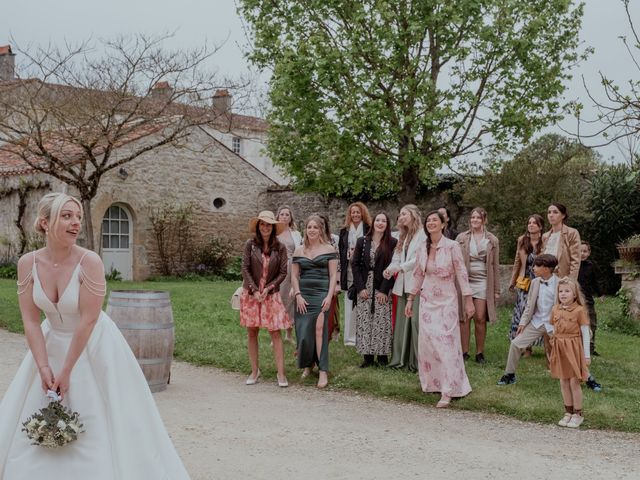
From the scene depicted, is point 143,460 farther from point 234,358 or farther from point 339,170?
point 339,170

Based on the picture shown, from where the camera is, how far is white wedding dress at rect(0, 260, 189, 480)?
3.84m

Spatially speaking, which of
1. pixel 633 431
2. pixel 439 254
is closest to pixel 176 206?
pixel 439 254

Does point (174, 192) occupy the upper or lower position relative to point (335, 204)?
upper

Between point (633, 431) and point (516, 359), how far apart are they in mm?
1670

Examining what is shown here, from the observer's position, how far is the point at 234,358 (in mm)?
9656

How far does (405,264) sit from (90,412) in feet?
17.5

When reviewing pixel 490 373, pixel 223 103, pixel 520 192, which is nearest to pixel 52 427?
pixel 490 373

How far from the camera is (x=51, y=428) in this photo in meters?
3.75

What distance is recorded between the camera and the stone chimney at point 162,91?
17203 millimetres

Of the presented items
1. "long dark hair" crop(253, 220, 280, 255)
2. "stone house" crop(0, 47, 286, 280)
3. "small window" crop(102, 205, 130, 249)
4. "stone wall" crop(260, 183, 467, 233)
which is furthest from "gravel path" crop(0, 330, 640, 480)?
"small window" crop(102, 205, 130, 249)

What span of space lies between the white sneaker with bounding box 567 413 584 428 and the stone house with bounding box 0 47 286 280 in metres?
16.1

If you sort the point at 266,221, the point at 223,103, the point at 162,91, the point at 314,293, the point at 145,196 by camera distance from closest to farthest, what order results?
the point at 266,221
the point at 314,293
the point at 162,91
the point at 223,103
the point at 145,196

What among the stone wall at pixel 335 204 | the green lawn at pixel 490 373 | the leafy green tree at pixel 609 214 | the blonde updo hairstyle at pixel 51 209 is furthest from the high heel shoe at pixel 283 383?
the stone wall at pixel 335 204

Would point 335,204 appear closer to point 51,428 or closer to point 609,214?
point 609,214
